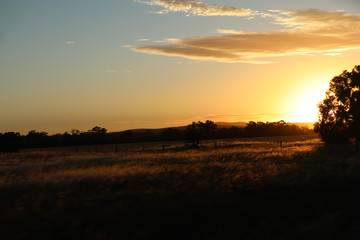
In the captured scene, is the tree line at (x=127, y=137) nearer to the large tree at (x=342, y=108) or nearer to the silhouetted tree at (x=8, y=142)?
the silhouetted tree at (x=8, y=142)

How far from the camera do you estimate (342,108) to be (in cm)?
5300

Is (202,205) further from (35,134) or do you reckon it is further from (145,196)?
(35,134)

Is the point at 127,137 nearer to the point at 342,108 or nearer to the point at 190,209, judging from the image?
the point at 342,108

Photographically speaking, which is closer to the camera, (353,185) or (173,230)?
(173,230)

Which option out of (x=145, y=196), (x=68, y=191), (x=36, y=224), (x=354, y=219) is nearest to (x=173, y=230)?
(x=145, y=196)

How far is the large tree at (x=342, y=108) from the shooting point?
5116cm

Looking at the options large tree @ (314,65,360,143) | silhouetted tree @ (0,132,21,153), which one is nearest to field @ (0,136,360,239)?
large tree @ (314,65,360,143)

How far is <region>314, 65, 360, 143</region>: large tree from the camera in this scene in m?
51.2

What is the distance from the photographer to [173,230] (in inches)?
347

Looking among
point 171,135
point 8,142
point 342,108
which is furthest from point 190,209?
point 171,135

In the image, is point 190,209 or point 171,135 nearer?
point 190,209

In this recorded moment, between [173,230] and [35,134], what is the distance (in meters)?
120

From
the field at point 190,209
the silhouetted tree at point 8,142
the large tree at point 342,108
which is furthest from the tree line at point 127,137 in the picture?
the field at point 190,209

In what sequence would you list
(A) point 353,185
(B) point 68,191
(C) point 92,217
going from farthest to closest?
1. (B) point 68,191
2. (A) point 353,185
3. (C) point 92,217
